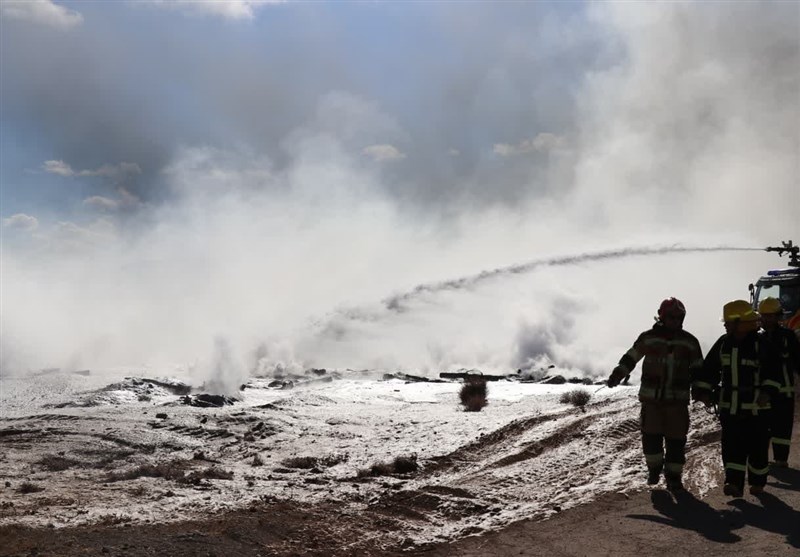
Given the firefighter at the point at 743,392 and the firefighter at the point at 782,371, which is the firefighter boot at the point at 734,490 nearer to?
the firefighter at the point at 743,392

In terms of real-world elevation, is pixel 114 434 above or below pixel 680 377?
below

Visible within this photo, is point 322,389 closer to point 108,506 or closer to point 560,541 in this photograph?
point 108,506

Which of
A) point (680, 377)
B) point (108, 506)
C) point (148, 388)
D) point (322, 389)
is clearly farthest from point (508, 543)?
point (148, 388)

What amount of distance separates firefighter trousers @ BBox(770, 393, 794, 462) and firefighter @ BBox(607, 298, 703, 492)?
132 centimetres

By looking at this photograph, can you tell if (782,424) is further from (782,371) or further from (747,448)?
(747,448)

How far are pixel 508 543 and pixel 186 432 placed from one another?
8826 millimetres

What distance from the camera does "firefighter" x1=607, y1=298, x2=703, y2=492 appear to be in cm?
784

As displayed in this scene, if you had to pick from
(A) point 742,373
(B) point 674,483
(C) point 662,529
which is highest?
(A) point 742,373

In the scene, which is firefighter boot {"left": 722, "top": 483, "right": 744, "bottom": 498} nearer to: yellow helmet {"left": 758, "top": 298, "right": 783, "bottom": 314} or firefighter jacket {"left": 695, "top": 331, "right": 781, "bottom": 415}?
firefighter jacket {"left": 695, "top": 331, "right": 781, "bottom": 415}

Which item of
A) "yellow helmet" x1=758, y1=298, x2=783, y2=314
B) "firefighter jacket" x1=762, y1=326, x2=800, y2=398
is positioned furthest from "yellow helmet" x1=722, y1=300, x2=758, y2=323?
"yellow helmet" x1=758, y1=298, x2=783, y2=314

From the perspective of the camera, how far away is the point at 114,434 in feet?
43.1

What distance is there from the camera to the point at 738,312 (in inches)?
299

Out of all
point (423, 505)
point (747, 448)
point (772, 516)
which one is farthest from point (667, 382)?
point (423, 505)

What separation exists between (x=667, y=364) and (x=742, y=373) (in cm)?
72
